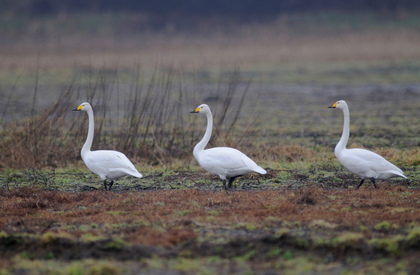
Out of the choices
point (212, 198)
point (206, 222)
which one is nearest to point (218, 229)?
point (206, 222)

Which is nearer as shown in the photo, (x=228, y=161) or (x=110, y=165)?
(x=228, y=161)

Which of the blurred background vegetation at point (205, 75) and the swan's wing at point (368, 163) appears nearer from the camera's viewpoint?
the swan's wing at point (368, 163)

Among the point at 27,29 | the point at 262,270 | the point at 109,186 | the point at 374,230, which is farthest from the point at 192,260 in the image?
the point at 27,29

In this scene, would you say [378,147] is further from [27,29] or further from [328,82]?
[27,29]

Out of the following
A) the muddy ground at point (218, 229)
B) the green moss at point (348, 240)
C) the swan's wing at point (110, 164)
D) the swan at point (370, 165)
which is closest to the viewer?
the muddy ground at point (218, 229)

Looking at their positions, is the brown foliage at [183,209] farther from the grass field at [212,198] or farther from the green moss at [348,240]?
the green moss at [348,240]

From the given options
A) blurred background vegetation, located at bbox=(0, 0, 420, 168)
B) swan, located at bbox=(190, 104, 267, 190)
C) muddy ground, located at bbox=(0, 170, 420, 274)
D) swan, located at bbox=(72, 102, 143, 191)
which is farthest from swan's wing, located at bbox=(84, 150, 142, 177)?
blurred background vegetation, located at bbox=(0, 0, 420, 168)

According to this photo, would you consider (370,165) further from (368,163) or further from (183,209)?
(183,209)

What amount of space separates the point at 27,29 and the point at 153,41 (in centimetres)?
1348

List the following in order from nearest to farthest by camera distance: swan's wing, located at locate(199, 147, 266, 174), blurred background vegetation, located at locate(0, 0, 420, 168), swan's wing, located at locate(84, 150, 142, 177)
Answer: swan's wing, located at locate(199, 147, 266, 174) < swan's wing, located at locate(84, 150, 142, 177) < blurred background vegetation, located at locate(0, 0, 420, 168)

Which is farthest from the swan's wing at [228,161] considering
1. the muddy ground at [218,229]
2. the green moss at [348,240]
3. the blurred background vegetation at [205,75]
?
the green moss at [348,240]

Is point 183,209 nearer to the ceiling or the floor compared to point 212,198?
nearer to the floor

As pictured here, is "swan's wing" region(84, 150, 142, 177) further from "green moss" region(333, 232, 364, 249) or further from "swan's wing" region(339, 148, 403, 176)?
"green moss" region(333, 232, 364, 249)

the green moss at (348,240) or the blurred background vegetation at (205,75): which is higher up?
the blurred background vegetation at (205,75)
